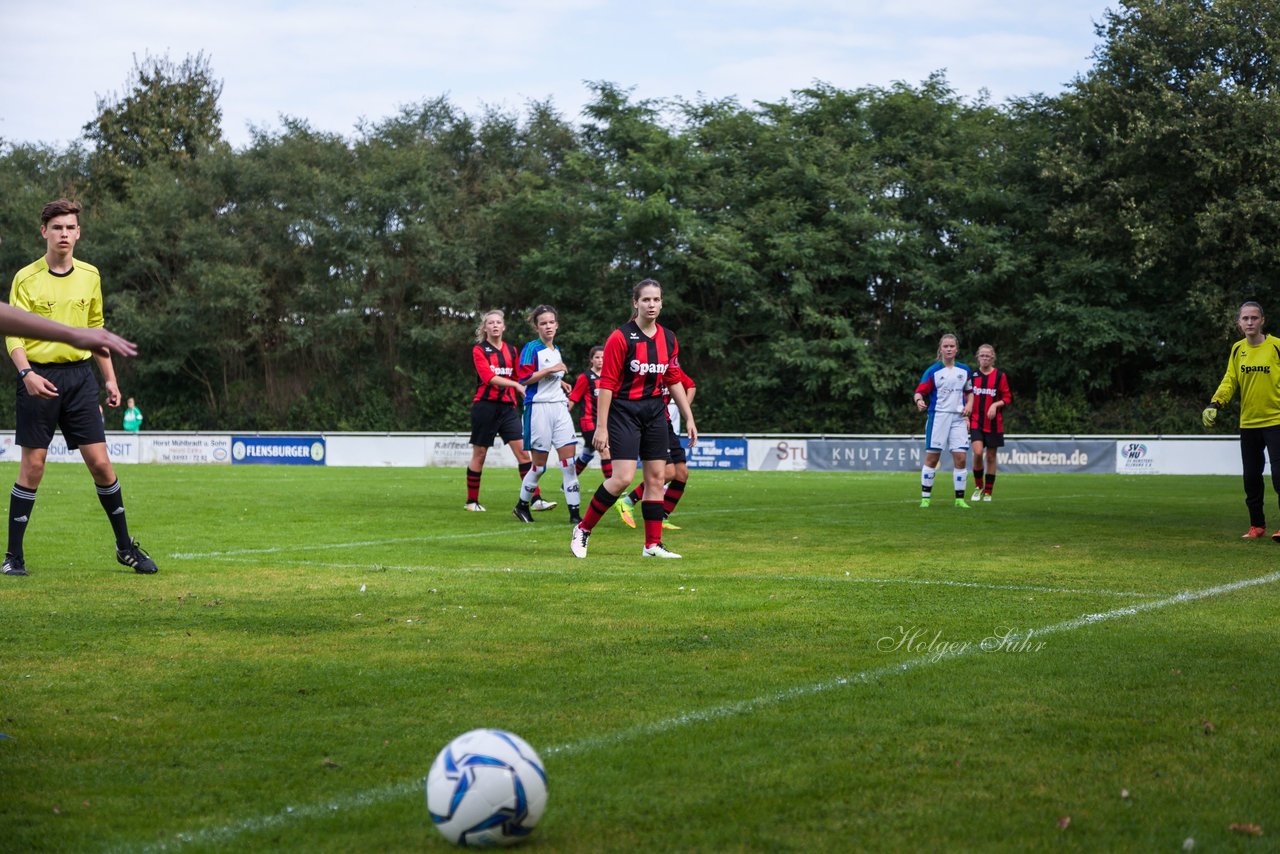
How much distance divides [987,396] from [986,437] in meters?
0.80

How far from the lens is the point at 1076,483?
2434cm

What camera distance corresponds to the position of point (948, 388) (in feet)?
58.0

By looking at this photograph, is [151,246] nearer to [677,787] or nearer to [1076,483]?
[1076,483]

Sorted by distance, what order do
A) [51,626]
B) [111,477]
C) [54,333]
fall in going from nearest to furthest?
[54,333], [51,626], [111,477]

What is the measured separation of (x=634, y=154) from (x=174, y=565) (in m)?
36.7

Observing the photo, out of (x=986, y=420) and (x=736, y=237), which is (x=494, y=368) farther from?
(x=736, y=237)

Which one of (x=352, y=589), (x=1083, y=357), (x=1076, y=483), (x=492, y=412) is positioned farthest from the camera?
(x=1083, y=357)

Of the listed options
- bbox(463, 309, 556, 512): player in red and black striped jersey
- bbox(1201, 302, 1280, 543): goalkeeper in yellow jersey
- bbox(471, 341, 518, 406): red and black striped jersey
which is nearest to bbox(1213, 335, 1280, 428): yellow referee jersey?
bbox(1201, 302, 1280, 543): goalkeeper in yellow jersey

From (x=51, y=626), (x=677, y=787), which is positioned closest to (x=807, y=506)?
(x=51, y=626)

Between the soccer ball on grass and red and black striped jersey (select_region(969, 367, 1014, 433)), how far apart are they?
17379 mm

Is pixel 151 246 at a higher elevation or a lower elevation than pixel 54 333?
higher

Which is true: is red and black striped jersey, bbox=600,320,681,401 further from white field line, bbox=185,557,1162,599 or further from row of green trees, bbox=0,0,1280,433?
row of green trees, bbox=0,0,1280,433

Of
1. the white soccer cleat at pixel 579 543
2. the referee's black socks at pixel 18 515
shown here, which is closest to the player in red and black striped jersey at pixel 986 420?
the white soccer cleat at pixel 579 543
